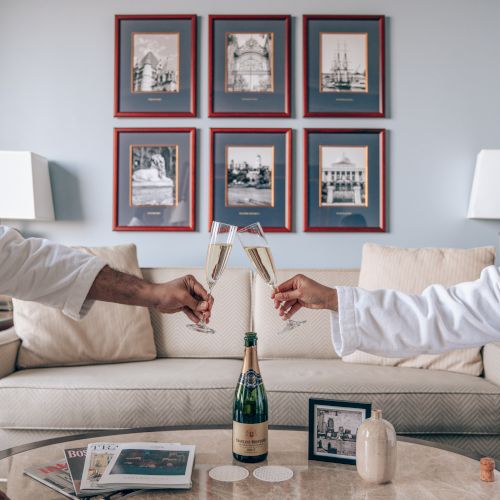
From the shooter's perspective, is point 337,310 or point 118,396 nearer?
point 337,310

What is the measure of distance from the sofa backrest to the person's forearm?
3.53 ft

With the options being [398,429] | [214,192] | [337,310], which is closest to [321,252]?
[214,192]

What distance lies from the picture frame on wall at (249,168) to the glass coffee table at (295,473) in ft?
5.71

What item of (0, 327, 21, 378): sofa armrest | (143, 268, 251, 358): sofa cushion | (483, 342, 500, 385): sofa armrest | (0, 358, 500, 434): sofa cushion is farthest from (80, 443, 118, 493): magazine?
(483, 342, 500, 385): sofa armrest

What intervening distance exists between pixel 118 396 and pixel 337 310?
3.30 ft

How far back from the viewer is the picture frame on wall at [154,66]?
3.05 metres

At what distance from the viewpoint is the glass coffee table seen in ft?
3.52

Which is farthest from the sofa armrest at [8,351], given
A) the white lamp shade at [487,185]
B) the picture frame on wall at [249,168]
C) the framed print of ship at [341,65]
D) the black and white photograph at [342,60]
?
the white lamp shade at [487,185]

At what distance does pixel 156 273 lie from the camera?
2.73 meters

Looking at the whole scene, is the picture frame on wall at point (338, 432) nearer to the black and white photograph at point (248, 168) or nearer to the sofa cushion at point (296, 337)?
the sofa cushion at point (296, 337)

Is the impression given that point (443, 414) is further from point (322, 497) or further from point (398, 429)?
point (322, 497)

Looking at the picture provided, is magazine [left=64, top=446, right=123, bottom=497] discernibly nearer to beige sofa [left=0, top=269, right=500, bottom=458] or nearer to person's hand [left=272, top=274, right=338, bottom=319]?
person's hand [left=272, top=274, right=338, bottom=319]

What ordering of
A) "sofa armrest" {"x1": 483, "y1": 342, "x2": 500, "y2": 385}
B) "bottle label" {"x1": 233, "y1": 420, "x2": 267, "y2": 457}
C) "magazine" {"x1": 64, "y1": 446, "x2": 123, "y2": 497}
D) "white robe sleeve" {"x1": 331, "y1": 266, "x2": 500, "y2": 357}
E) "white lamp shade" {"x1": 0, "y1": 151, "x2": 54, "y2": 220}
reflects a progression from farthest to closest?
"white lamp shade" {"x1": 0, "y1": 151, "x2": 54, "y2": 220}, "sofa armrest" {"x1": 483, "y1": 342, "x2": 500, "y2": 385}, "white robe sleeve" {"x1": 331, "y1": 266, "x2": 500, "y2": 357}, "bottle label" {"x1": 233, "y1": 420, "x2": 267, "y2": 457}, "magazine" {"x1": 64, "y1": 446, "x2": 123, "y2": 497}

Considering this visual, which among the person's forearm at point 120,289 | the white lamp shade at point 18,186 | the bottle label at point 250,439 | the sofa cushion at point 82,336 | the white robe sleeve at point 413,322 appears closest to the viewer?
the bottle label at point 250,439
